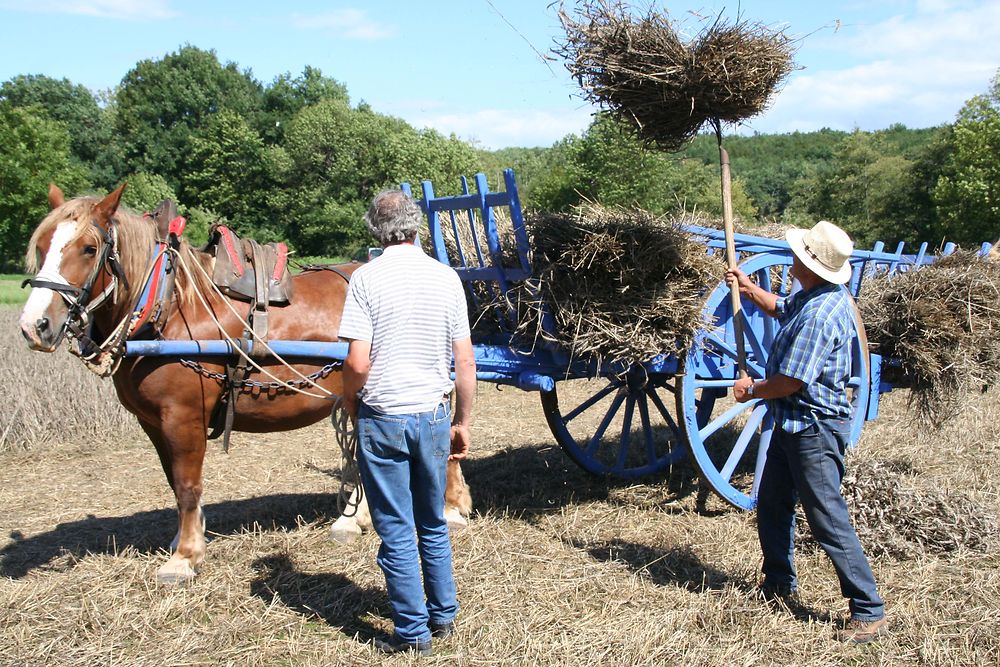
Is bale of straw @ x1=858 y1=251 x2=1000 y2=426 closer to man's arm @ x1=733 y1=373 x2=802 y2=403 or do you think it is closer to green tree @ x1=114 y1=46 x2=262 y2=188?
man's arm @ x1=733 y1=373 x2=802 y2=403

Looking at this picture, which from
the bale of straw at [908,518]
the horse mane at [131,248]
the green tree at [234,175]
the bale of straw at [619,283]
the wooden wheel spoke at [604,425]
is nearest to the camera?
the horse mane at [131,248]

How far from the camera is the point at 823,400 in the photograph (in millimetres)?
3346

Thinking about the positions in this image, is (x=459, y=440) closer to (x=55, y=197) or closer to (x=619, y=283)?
(x=619, y=283)

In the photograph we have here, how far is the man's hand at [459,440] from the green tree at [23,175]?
40.4 metres

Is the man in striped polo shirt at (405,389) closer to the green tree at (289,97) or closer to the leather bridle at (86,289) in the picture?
the leather bridle at (86,289)

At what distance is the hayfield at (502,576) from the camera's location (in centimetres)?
333

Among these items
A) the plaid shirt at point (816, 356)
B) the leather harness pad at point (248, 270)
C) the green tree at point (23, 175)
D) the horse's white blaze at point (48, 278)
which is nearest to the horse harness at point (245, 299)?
the leather harness pad at point (248, 270)

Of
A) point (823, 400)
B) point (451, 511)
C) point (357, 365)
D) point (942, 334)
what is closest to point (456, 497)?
point (451, 511)

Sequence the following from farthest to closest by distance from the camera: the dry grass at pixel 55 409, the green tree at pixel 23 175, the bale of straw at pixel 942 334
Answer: the green tree at pixel 23 175
the dry grass at pixel 55 409
the bale of straw at pixel 942 334

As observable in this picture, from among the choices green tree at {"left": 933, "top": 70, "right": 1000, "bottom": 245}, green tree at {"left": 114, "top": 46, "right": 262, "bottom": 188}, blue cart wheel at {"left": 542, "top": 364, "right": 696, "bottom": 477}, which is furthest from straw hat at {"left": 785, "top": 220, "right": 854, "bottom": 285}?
green tree at {"left": 114, "top": 46, "right": 262, "bottom": 188}

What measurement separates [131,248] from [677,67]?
293 cm

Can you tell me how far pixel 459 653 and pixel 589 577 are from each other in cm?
101

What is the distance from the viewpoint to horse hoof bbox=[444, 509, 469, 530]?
193 inches

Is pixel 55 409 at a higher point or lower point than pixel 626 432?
lower
